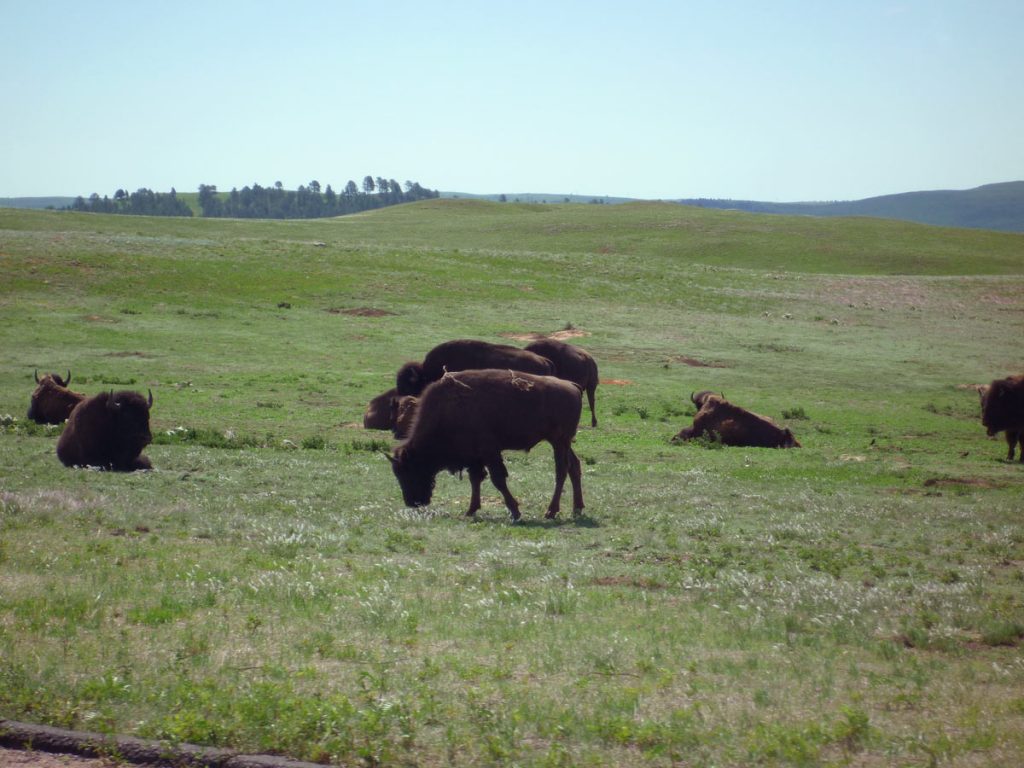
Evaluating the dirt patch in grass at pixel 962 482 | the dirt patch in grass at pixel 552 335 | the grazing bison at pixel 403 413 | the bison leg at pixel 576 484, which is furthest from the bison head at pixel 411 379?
the dirt patch in grass at pixel 552 335

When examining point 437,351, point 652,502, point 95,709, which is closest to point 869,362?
point 437,351

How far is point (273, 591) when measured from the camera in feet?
31.7

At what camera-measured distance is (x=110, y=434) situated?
1925 centimetres

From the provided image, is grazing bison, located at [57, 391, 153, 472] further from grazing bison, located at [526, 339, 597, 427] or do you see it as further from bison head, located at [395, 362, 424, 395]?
grazing bison, located at [526, 339, 597, 427]

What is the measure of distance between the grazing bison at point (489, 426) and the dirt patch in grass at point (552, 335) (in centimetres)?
2691

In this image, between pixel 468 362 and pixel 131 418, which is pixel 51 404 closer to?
pixel 131 418

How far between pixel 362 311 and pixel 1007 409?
1263 inches

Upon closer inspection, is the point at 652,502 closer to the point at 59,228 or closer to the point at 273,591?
the point at 273,591

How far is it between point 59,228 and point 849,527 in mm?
84368

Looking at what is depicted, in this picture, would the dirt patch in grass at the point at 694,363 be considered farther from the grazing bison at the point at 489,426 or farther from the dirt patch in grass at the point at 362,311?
the grazing bison at the point at 489,426

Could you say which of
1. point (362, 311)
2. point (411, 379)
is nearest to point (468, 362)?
point (411, 379)

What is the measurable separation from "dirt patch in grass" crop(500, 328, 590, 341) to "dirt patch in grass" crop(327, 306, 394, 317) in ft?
28.5

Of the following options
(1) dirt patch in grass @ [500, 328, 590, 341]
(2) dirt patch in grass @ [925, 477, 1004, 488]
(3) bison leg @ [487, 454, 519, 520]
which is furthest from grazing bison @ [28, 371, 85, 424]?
(1) dirt patch in grass @ [500, 328, 590, 341]

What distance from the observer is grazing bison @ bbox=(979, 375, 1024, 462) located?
26.3 m
